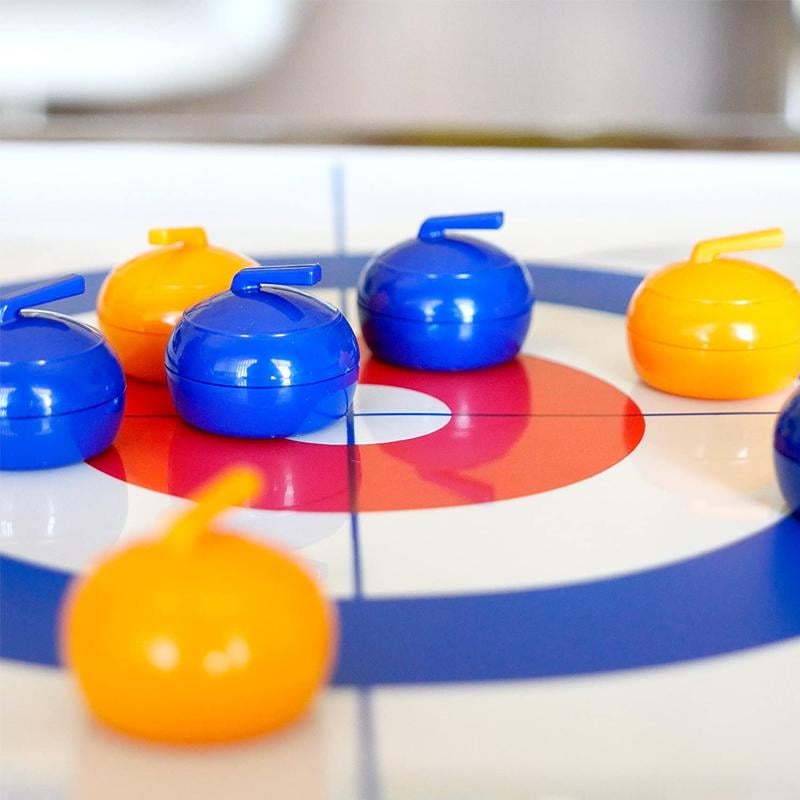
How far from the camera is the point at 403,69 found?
4.81 meters

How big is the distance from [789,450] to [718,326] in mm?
408

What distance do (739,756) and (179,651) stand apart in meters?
0.40

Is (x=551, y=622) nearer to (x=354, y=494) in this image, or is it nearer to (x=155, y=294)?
(x=354, y=494)

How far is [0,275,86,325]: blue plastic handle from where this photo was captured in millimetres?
1448

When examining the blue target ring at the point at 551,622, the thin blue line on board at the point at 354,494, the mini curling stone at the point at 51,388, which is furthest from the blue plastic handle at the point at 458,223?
the blue target ring at the point at 551,622

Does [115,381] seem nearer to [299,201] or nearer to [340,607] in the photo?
[340,607]

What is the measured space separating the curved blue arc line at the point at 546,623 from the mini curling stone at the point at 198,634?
0.13 meters

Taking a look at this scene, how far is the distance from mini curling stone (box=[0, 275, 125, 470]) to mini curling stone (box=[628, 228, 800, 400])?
2.24 ft

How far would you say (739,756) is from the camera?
3.06 feet

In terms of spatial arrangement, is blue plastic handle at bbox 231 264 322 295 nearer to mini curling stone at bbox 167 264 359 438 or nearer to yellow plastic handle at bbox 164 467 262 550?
mini curling stone at bbox 167 264 359 438

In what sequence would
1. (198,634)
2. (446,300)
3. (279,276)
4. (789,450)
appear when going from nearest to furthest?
(198,634) → (789,450) → (279,276) → (446,300)

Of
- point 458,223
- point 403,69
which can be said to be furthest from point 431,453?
point 403,69

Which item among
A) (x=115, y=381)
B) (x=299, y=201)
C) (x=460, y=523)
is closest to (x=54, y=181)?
(x=299, y=201)

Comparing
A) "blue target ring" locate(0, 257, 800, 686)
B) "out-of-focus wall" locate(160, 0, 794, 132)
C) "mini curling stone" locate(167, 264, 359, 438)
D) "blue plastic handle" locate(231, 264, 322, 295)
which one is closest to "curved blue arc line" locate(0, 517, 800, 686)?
"blue target ring" locate(0, 257, 800, 686)
